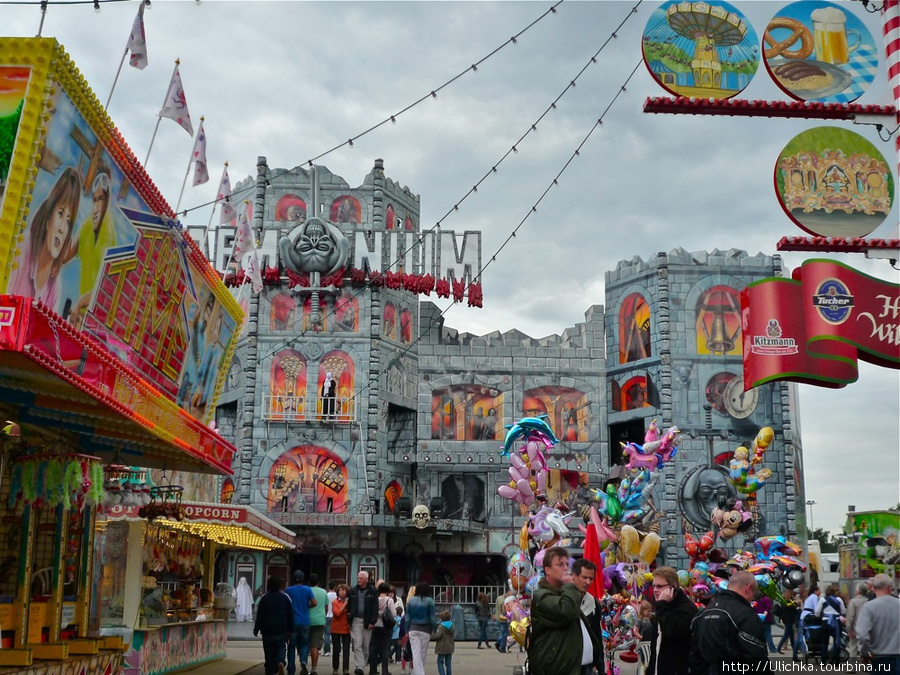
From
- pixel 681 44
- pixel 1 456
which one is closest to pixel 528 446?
pixel 681 44

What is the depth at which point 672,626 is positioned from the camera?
840cm

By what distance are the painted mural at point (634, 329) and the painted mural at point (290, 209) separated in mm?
14375

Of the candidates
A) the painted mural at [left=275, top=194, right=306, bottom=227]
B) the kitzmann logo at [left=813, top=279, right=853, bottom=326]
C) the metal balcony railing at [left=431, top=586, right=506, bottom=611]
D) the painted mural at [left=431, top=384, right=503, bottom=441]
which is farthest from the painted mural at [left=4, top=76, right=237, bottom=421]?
the painted mural at [left=431, top=384, right=503, bottom=441]

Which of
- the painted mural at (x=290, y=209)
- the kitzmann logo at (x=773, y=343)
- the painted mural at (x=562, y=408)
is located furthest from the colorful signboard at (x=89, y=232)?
the painted mural at (x=562, y=408)

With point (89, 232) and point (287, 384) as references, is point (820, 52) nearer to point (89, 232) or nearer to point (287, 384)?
point (89, 232)

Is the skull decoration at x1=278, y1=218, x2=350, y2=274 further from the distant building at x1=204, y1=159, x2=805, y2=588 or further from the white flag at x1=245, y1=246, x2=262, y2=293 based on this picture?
the white flag at x1=245, y1=246, x2=262, y2=293

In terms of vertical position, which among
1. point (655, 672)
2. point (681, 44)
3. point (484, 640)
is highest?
point (681, 44)

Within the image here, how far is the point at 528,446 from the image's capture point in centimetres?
1549

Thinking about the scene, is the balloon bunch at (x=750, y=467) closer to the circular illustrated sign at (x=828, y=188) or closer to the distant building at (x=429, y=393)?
the circular illustrated sign at (x=828, y=188)

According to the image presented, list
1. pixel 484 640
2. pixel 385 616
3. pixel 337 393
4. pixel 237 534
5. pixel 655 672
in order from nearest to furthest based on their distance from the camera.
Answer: pixel 655 672 → pixel 385 616 → pixel 237 534 → pixel 484 640 → pixel 337 393

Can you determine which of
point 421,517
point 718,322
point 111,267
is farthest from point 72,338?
point 718,322

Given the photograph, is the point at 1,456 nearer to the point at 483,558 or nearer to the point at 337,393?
the point at 337,393

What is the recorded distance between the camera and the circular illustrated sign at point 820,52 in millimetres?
12367

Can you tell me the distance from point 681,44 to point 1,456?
9471 millimetres
